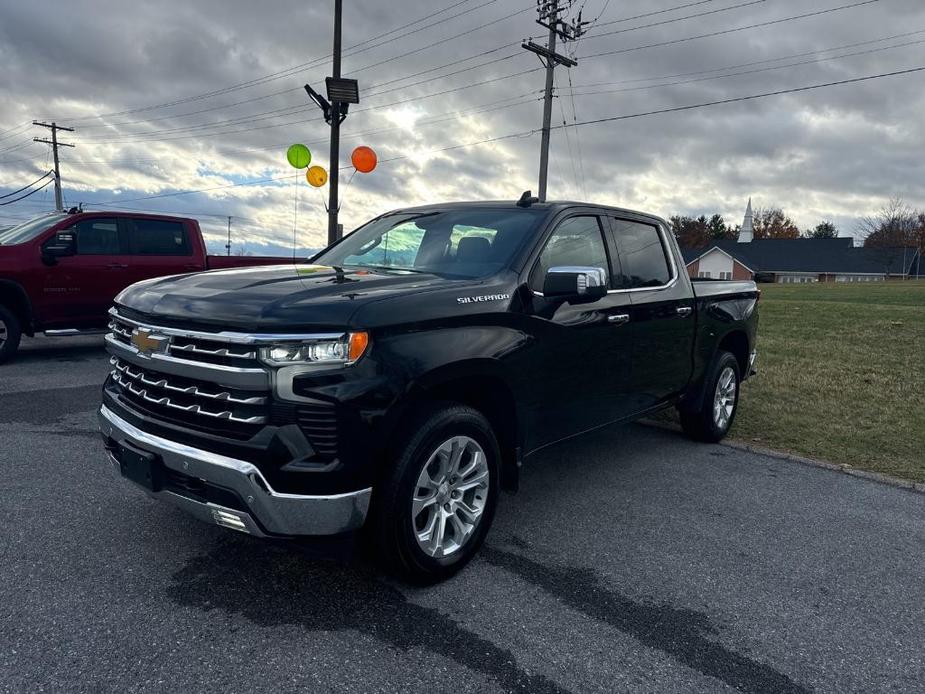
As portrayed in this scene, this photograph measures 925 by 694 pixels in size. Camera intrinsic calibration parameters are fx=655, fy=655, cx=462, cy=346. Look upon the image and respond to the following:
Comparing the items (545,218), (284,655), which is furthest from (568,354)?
(284,655)

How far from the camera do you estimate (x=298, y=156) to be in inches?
499

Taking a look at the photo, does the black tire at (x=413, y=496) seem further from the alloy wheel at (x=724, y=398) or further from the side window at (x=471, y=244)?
the alloy wheel at (x=724, y=398)

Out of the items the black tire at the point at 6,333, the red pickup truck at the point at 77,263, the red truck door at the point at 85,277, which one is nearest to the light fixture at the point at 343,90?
the red pickup truck at the point at 77,263

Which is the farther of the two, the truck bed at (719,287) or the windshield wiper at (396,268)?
the truck bed at (719,287)

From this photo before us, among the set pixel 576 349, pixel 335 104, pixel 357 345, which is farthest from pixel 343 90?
pixel 357 345

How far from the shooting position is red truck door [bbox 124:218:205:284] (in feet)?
31.3

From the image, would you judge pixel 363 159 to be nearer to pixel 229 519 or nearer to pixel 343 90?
pixel 343 90

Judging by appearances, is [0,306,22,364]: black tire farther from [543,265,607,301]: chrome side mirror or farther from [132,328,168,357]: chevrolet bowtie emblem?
[543,265,607,301]: chrome side mirror

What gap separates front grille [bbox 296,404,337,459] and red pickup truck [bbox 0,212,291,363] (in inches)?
268

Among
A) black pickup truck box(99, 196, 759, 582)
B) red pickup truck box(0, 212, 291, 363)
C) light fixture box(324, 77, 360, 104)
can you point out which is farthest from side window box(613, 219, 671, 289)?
light fixture box(324, 77, 360, 104)

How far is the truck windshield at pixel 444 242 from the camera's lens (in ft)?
12.4

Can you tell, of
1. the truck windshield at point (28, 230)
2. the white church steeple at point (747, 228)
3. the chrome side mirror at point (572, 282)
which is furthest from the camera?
the white church steeple at point (747, 228)

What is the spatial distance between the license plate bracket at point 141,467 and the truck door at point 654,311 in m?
2.97

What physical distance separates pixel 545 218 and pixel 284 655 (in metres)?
2.70
